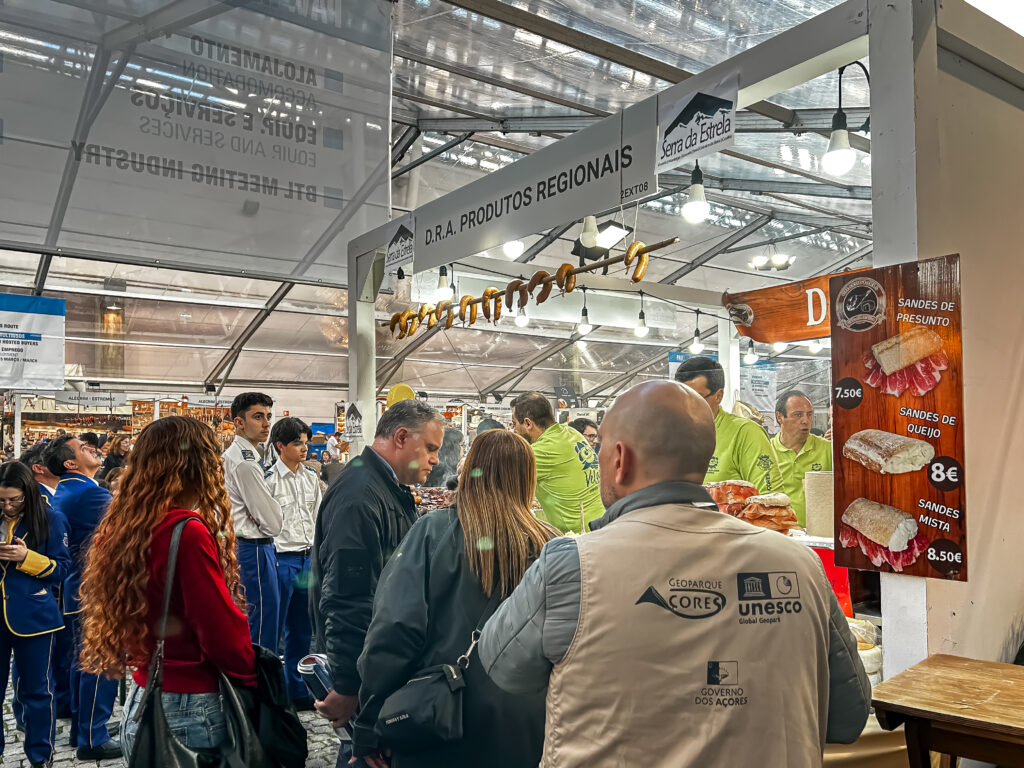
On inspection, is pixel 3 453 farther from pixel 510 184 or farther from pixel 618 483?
pixel 618 483

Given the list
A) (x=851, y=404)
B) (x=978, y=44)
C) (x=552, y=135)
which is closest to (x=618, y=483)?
(x=851, y=404)

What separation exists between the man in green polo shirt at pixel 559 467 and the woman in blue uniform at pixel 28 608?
2.93m

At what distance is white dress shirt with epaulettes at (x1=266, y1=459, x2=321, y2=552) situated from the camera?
5445mm

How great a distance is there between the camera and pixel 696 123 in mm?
3125

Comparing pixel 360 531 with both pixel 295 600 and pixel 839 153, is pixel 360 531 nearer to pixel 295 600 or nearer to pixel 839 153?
pixel 295 600

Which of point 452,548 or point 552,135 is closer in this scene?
point 452,548

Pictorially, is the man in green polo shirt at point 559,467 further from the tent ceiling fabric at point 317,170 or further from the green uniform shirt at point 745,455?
the tent ceiling fabric at point 317,170

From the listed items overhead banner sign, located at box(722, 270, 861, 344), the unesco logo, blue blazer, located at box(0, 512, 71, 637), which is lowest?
blue blazer, located at box(0, 512, 71, 637)

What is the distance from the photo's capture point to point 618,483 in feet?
4.90

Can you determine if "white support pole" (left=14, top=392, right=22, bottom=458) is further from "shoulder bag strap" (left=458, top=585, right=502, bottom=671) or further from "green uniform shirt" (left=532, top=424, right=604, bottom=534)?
"shoulder bag strap" (left=458, top=585, right=502, bottom=671)

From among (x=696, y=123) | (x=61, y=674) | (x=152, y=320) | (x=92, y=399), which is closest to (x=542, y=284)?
(x=696, y=123)

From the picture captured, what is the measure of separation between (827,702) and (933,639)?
121cm

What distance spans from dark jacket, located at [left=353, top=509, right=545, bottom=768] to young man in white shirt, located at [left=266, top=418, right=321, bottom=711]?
3485 mm

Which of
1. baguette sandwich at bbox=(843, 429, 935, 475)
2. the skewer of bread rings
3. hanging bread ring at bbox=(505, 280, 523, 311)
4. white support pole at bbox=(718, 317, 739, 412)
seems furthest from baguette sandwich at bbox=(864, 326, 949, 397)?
white support pole at bbox=(718, 317, 739, 412)
